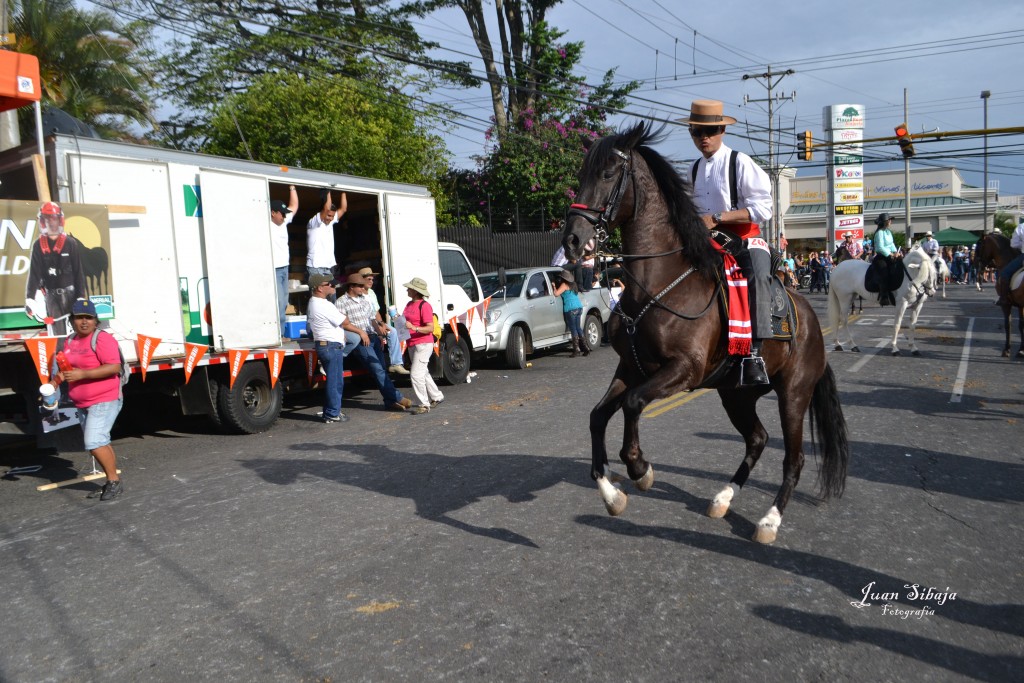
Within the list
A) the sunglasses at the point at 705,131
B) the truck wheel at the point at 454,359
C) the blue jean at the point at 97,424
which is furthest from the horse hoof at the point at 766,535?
the truck wheel at the point at 454,359

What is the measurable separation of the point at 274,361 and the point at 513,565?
585cm

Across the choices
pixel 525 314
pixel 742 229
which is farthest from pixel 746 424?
pixel 525 314

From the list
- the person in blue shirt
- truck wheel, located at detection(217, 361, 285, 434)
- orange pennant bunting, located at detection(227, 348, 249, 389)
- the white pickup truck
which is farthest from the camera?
the white pickup truck

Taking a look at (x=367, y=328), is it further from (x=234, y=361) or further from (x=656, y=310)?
(x=656, y=310)

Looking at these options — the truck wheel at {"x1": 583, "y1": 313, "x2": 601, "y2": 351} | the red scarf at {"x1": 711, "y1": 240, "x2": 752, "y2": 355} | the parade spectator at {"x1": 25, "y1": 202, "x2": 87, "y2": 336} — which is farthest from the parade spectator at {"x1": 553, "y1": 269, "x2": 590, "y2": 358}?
the red scarf at {"x1": 711, "y1": 240, "x2": 752, "y2": 355}

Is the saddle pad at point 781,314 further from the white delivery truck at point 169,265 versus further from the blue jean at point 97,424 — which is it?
the white delivery truck at point 169,265

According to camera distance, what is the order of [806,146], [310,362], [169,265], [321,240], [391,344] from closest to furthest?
[169,265], [310,362], [321,240], [391,344], [806,146]

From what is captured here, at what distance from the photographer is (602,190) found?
4.88 meters

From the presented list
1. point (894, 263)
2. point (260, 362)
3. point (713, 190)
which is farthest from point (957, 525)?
point (894, 263)

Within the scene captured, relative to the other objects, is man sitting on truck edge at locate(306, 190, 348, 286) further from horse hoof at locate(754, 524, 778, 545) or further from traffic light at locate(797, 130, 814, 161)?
traffic light at locate(797, 130, 814, 161)

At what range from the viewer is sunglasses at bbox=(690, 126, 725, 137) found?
5.46 metres

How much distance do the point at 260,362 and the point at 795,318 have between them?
652 centimetres

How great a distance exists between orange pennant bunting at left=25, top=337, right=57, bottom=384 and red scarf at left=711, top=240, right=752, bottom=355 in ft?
19.1

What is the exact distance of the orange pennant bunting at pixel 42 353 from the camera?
23.4 ft
